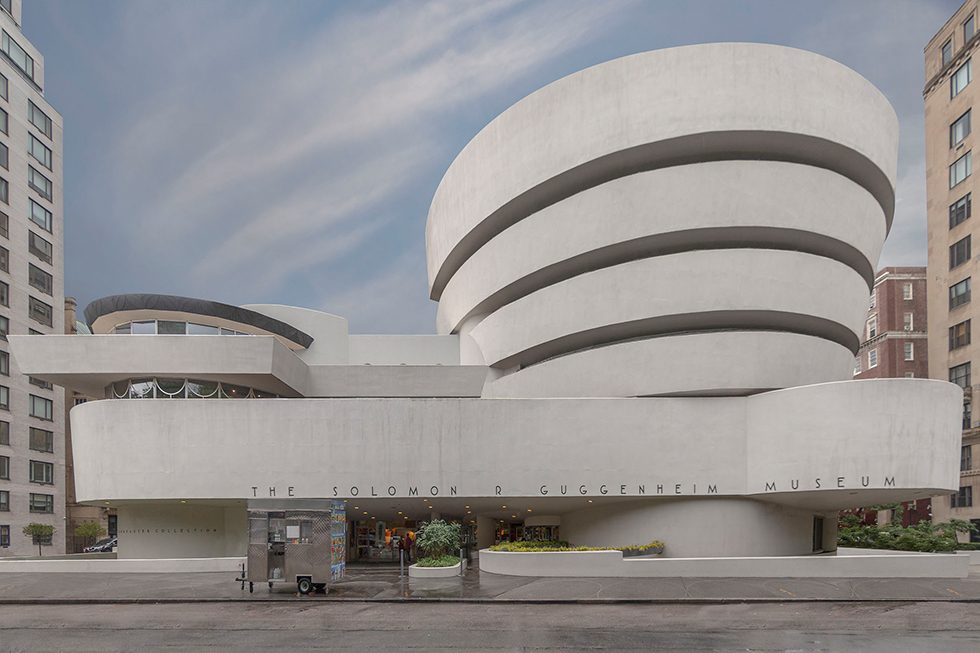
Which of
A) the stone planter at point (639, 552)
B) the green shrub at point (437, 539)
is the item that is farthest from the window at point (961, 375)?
the green shrub at point (437, 539)

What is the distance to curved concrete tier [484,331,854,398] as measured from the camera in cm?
3275

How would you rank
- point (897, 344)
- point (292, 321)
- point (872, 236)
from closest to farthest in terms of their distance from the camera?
point (872, 236), point (292, 321), point (897, 344)

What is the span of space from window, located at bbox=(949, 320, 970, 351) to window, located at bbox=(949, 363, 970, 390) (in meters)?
1.44

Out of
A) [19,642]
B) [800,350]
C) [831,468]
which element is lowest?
[19,642]

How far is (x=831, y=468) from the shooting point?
99.7 ft

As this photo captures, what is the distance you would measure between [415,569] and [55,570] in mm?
16181

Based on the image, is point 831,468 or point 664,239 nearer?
point 831,468

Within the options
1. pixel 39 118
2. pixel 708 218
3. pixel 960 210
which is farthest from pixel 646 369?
pixel 39 118

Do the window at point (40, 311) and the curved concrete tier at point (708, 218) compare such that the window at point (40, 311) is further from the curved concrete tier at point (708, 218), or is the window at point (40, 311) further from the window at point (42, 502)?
the curved concrete tier at point (708, 218)

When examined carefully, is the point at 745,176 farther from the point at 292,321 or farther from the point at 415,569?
the point at 292,321

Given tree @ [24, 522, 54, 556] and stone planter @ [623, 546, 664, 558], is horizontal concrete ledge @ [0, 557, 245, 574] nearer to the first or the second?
stone planter @ [623, 546, 664, 558]

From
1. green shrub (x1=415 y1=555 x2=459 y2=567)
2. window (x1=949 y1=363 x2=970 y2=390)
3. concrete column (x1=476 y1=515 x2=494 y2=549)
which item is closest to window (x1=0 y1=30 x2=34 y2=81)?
concrete column (x1=476 y1=515 x2=494 y2=549)

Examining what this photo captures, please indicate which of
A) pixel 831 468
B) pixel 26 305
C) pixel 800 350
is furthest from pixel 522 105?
pixel 26 305

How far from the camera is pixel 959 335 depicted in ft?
178
